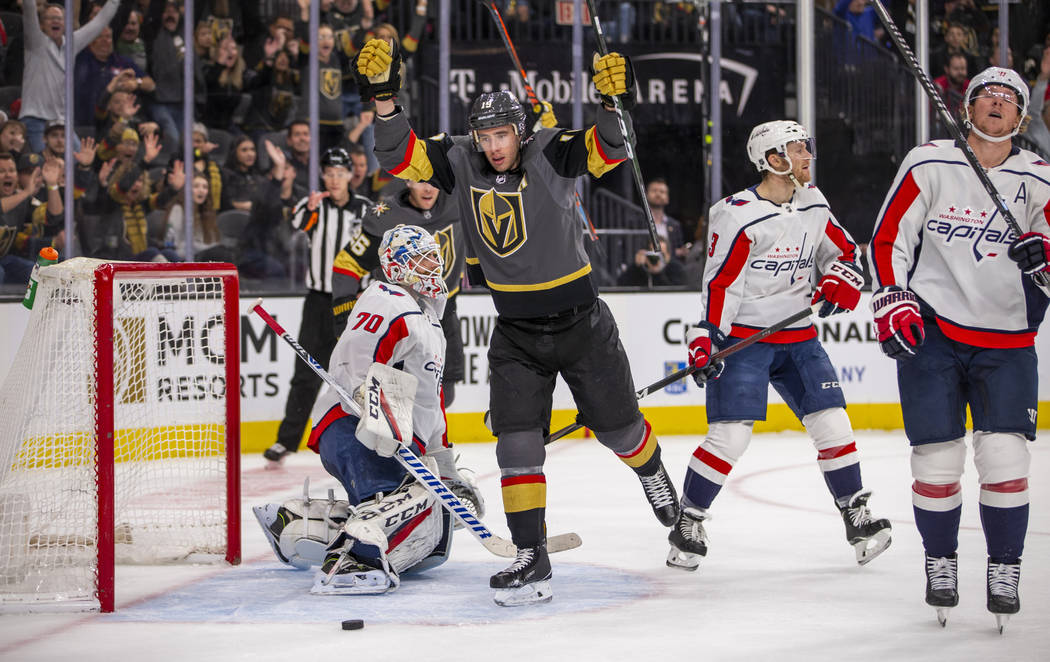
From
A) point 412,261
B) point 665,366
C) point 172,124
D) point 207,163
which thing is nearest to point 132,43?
point 172,124

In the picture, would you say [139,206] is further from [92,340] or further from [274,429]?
[92,340]

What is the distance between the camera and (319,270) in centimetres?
527

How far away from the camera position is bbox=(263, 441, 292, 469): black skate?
512cm

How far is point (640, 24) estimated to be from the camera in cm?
754

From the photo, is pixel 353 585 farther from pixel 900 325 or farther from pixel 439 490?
pixel 900 325

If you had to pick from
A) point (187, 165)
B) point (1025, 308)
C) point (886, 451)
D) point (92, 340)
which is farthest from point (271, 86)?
point (1025, 308)

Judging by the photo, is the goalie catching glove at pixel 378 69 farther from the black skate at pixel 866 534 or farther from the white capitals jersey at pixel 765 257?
the black skate at pixel 866 534

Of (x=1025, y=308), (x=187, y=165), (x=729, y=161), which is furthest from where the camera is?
(x=729, y=161)

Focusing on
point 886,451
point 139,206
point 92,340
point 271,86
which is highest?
point 271,86

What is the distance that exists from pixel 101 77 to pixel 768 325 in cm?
440

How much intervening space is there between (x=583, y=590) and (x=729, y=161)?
4.87 m

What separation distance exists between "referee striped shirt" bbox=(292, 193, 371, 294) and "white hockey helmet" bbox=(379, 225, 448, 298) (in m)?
2.11

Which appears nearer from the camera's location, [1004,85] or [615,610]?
[1004,85]

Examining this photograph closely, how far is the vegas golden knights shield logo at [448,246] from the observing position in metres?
4.42
